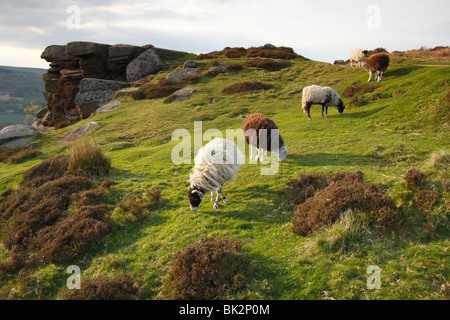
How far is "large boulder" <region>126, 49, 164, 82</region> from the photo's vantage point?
49.2 metres

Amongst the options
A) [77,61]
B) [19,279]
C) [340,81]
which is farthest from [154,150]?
[77,61]

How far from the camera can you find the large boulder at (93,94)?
40250mm

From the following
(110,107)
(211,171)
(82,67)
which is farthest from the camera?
(82,67)

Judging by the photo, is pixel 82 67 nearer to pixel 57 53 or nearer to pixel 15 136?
pixel 57 53

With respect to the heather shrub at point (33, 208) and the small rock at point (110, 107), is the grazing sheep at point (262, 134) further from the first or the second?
the small rock at point (110, 107)

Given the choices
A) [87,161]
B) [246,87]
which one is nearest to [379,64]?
[246,87]

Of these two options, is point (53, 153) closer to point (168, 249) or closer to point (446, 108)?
point (168, 249)

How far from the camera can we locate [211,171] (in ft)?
34.1

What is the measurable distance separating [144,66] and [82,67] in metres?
11.7

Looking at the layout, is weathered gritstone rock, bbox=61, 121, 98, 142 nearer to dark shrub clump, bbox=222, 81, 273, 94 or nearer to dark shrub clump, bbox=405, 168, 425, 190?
dark shrub clump, bbox=222, 81, 273, 94

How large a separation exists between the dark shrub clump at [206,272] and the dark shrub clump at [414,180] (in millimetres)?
6121

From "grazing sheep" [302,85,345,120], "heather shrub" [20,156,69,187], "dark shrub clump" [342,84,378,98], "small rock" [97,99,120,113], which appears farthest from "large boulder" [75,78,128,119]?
"dark shrub clump" [342,84,378,98]
